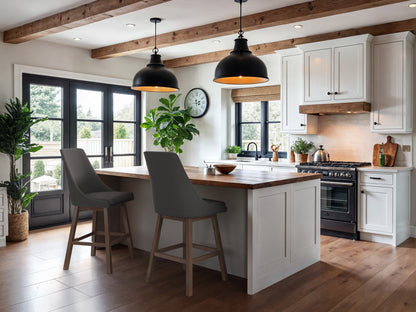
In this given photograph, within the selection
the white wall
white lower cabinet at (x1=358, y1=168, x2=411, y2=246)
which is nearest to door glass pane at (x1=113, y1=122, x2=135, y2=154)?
the white wall

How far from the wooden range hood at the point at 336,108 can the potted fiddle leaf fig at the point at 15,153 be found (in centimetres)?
349

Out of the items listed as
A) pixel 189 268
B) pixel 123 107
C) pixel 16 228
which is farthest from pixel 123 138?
pixel 189 268

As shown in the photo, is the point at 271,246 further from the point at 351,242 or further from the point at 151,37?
the point at 151,37

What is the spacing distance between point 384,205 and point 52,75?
4598 mm

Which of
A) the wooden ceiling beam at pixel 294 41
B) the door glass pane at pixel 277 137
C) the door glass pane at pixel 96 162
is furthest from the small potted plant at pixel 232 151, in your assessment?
the door glass pane at pixel 96 162

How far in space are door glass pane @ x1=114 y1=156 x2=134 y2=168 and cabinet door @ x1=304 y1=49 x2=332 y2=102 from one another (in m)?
3.09

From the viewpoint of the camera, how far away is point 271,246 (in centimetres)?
327

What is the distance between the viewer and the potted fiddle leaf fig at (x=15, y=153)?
15.6 ft

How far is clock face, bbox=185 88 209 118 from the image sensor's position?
694 centimetres

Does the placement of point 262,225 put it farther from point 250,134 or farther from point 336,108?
point 250,134

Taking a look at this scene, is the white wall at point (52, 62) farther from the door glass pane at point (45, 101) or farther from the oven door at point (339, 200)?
the oven door at point (339, 200)

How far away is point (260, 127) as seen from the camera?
6.65 m

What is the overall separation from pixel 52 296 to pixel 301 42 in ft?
13.9

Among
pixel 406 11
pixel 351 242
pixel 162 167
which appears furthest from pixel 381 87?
pixel 162 167
